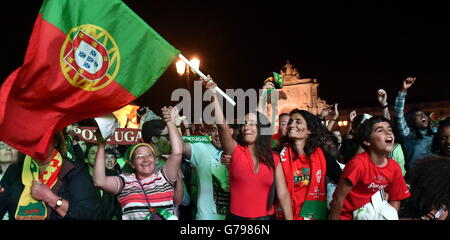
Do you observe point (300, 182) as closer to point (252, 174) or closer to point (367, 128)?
point (252, 174)

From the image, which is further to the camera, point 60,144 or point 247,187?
point 60,144

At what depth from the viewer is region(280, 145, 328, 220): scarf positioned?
445 cm

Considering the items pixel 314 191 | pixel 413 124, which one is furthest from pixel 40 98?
pixel 413 124

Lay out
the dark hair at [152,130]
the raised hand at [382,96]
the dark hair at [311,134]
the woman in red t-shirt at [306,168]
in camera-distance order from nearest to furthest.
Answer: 1. the woman in red t-shirt at [306,168]
2. the dark hair at [311,134]
3. the dark hair at [152,130]
4. the raised hand at [382,96]

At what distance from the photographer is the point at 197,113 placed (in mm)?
5457

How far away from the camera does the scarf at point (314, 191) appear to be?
445 cm

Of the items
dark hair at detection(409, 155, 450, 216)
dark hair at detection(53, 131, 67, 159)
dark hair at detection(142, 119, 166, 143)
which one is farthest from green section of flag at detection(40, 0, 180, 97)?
dark hair at detection(409, 155, 450, 216)

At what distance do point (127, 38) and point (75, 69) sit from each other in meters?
0.61

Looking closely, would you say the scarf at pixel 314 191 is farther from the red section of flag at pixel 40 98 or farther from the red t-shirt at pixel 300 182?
the red section of flag at pixel 40 98

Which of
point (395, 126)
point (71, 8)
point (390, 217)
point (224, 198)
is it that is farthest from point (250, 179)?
point (395, 126)

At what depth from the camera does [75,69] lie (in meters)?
4.00

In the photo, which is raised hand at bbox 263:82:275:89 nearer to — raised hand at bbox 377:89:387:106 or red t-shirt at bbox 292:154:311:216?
red t-shirt at bbox 292:154:311:216

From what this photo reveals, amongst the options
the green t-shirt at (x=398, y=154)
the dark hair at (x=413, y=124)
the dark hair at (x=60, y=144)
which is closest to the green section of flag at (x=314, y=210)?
the green t-shirt at (x=398, y=154)

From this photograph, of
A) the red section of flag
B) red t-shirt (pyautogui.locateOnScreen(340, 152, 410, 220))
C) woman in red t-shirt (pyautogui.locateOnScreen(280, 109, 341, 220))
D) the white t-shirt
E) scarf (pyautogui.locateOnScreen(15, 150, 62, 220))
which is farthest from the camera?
the white t-shirt
